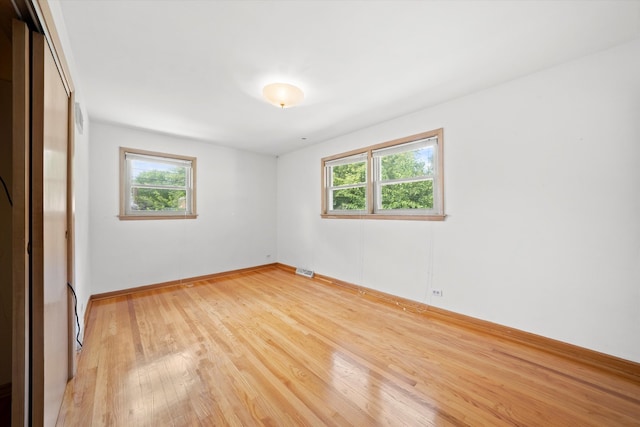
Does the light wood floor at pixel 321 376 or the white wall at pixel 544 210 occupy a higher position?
the white wall at pixel 544 210

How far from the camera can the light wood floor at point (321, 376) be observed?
148cm

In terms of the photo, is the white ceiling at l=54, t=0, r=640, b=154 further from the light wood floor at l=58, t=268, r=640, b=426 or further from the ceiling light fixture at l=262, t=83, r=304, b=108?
the light wood floor at l=58, t=268, r=640, b=426

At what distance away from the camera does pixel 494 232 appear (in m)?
2.51

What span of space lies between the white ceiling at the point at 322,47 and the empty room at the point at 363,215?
0.06 ft

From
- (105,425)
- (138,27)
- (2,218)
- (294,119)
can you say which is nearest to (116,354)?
(105,425)

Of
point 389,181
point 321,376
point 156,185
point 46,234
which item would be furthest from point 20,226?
point 389,181

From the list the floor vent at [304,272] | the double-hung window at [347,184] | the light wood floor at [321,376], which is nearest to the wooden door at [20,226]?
the light wood floor at [321,376]

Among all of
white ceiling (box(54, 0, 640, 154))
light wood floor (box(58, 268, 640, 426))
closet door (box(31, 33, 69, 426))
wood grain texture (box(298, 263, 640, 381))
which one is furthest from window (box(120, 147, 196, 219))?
wood grain texture (box(298, 263, 640, 381))

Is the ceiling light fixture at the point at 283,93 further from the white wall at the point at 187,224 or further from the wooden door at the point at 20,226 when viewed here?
the white wall at the point at 187,224

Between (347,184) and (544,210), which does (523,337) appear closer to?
(544,210)

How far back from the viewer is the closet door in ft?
3.72

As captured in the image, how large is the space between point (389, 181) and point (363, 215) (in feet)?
2.13

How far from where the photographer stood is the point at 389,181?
350 cm

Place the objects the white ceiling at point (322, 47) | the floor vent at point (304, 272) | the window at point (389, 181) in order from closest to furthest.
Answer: the white ceiling at point (322, 47)
the window at point (389, 181)
the floor vent at point (304, 272)
